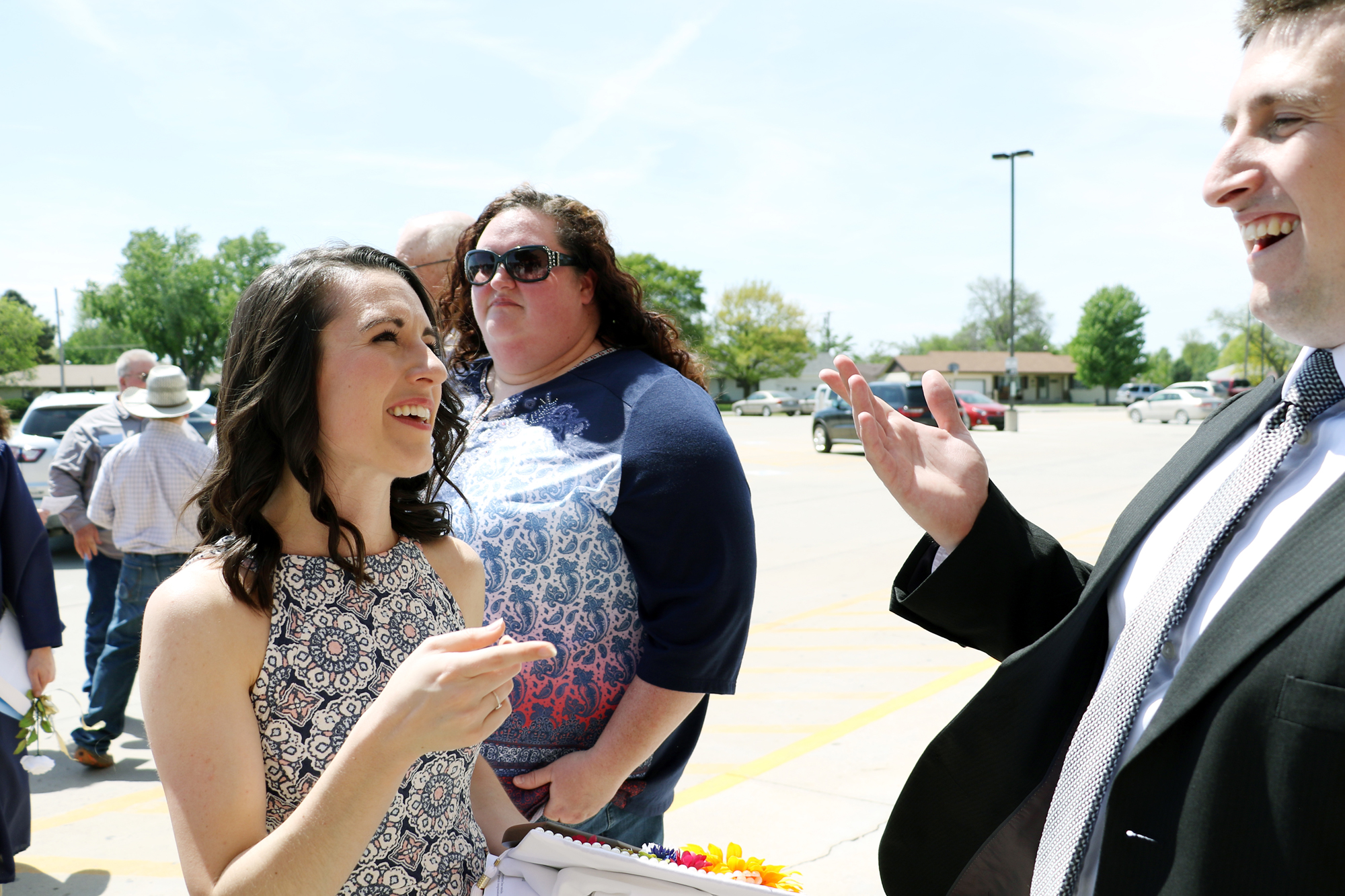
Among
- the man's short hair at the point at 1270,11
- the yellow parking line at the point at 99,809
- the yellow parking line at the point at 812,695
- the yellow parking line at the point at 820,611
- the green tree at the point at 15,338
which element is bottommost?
the yellow parking line at the point at 99,809

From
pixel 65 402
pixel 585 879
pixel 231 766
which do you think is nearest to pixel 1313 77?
pixel 585 879

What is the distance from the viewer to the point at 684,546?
218 cm

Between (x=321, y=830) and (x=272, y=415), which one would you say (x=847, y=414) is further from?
(x=321, y=830)

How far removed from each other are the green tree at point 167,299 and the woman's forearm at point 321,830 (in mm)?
65413

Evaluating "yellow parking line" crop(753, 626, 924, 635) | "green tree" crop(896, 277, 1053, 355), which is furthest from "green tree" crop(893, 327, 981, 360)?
"yellow parking line" crop(753, 626, 924, 635)

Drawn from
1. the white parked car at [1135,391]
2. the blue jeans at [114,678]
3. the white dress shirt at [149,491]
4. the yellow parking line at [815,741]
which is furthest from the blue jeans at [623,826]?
the white parked car at [1135,391]

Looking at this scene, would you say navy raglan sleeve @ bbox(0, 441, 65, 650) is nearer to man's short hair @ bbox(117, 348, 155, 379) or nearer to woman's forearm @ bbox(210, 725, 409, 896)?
woman's forearm @ bbox(210, 725, 409, 896)

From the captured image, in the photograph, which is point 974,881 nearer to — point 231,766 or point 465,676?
point 465,676

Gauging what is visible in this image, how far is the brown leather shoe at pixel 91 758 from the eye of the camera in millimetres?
4781

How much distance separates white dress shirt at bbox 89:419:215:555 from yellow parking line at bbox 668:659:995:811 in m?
3.09

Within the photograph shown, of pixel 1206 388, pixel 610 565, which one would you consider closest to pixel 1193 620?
pixel 610 565

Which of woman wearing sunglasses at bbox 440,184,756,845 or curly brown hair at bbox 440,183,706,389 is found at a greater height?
curly brown hair at bbox 440,183,706,389

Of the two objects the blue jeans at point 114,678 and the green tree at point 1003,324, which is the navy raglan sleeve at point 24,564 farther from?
the green tree at point 1003,324

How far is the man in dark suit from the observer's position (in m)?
1.17
